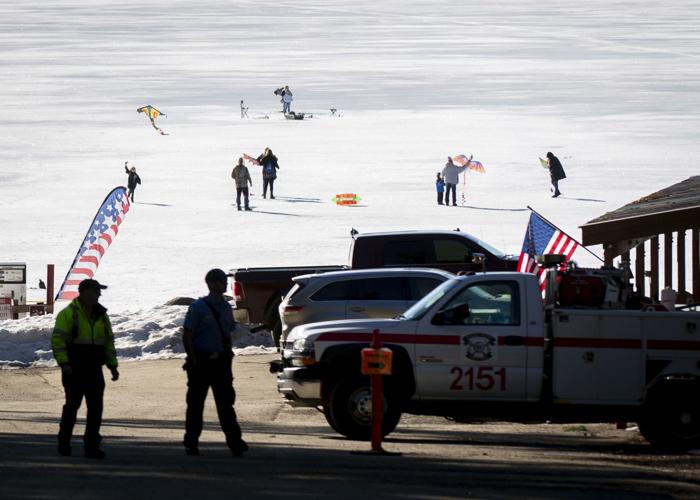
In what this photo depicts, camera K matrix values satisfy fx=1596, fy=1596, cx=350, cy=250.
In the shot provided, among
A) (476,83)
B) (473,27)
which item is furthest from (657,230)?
(473,27)

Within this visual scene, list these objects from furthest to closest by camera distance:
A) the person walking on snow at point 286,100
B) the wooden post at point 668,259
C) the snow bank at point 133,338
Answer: the person walking on snow at point 286,100, the snow bank at point 133,338, the wooden post at point 668,259

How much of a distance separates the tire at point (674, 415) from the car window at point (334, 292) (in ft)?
18.2

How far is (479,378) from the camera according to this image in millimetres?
13500

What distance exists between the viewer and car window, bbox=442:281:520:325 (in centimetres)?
1355

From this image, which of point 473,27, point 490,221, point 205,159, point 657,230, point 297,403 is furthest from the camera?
point 473,27

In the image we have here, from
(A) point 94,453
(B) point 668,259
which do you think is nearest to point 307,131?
(B) point 668,259

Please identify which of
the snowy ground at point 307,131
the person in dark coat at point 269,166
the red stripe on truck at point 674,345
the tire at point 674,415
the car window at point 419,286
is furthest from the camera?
the person in dark coat at point 269,166

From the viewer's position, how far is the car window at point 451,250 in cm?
2175

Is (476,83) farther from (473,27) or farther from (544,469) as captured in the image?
(544,469)

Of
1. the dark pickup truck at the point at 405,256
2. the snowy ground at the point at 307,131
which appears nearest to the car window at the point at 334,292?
the dark pickup truck at the point at 405,256

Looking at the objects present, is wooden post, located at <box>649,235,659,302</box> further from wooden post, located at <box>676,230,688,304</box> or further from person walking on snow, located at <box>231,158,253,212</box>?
person walking on snow, located at <box>231,158,253,212</box>

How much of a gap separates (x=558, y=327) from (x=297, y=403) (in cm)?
245

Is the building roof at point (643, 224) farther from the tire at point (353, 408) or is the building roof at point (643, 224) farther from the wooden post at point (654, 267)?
the tire at point (353, 408)

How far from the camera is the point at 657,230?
19.6 metres
